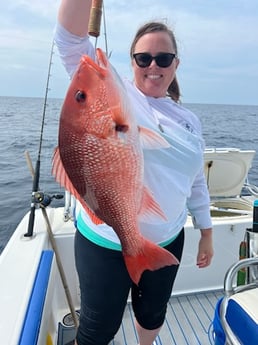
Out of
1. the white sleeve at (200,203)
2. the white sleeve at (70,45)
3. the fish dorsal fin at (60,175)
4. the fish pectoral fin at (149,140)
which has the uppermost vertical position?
the white sleeve at (70,45)

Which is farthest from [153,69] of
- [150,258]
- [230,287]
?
[230,287]

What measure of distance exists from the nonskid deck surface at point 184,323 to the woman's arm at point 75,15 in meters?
1.83

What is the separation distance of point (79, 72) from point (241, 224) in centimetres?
219

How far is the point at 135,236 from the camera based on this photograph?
0.86 m

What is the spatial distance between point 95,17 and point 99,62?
272 millimetres

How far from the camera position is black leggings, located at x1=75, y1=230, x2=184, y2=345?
1.22 m

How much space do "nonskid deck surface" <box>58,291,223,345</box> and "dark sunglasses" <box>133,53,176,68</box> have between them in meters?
1.71

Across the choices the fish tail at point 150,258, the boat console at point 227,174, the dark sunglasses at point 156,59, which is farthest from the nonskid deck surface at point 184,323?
the dark sunglasses at point 156,59

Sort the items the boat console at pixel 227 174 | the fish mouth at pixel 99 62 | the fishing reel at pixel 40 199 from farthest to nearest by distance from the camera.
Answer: the boat console at pixel 227 174, the fishing reel at pixel 40 199, the fish mouth at pixel 99 62

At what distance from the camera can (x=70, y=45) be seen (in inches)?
37.5

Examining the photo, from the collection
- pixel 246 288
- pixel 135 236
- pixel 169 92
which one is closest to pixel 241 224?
pixel 246 288

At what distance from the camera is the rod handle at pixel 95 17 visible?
0.94m

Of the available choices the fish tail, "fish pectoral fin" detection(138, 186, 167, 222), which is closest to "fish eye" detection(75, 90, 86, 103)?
"fish pectoral fin" detection(138, 186, 167, 222)

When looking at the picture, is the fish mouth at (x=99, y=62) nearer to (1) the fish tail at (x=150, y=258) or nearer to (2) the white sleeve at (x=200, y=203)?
(1) the fish tail at (x=150, y=258)
